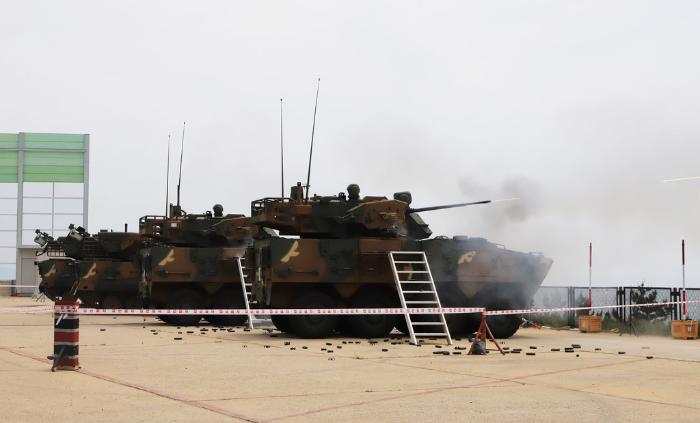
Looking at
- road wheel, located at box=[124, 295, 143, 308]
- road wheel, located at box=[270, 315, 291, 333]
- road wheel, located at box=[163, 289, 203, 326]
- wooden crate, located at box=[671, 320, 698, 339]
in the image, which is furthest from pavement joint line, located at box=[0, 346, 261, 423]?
road wheel, located at box=[124, 295, 143, 308]

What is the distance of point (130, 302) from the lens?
112ft

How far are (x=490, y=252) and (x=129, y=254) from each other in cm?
1599

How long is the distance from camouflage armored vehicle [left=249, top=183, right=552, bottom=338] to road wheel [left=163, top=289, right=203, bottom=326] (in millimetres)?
5415

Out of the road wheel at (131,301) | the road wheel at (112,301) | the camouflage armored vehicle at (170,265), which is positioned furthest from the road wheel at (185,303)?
the road wheel at (112,301)

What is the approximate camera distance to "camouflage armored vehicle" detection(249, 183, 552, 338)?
21953mm

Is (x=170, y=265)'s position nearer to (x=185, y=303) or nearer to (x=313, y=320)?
(x=185, y=303)

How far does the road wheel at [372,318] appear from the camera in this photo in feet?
70.8

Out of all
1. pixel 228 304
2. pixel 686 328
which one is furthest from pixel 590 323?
pixel 228 304

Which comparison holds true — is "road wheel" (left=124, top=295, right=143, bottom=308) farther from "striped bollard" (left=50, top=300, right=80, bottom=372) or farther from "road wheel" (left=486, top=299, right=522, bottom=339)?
"striped bollard" (left=50, top=300, right=80, bottom=372)

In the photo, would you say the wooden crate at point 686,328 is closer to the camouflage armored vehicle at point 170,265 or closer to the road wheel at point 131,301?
the camouflage armored vehicle at point 170,265

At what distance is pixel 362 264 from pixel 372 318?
1283 mm

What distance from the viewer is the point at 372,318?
21625 millimetres

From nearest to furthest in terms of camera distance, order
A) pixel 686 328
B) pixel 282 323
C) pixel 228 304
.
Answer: pixel 282 323
pixel 686 328
pixel 228 304

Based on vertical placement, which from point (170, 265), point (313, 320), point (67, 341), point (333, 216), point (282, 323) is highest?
point (333, 216)
